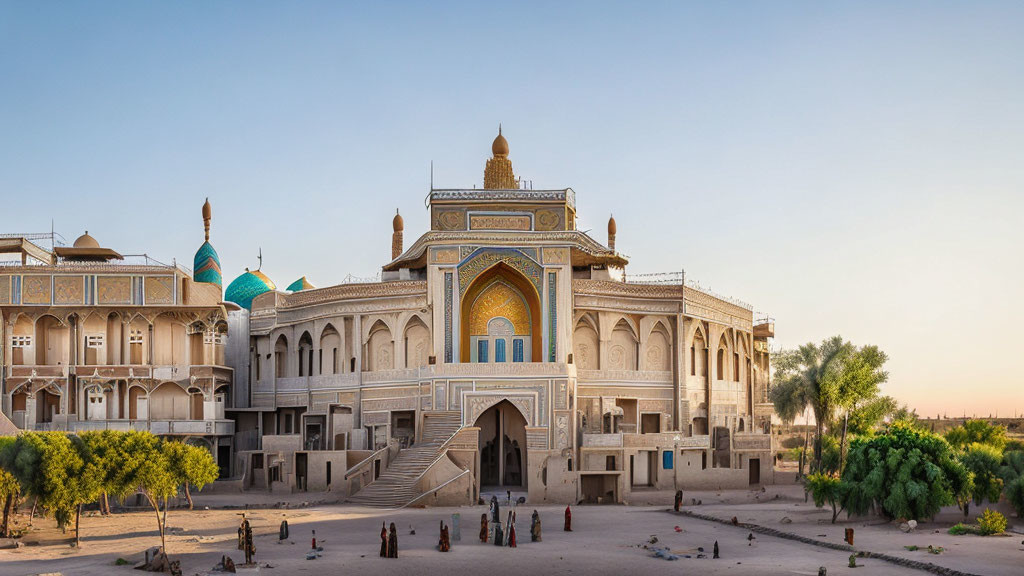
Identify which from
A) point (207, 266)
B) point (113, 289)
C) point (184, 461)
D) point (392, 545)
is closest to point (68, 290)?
point (113, 289)

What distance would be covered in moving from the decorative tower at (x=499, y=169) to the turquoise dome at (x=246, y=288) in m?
15.3

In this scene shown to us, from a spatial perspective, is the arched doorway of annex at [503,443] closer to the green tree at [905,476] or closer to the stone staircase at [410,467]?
the stone staircase at [410,467]

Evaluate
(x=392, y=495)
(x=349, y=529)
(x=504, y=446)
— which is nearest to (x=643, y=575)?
(x=349, y=529)

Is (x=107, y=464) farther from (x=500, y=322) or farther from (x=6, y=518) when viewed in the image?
(x=500, y=322)

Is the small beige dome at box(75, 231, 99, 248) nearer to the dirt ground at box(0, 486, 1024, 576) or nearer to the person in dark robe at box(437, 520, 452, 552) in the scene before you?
the dirt ground at box(0, 486, 1024, 576)

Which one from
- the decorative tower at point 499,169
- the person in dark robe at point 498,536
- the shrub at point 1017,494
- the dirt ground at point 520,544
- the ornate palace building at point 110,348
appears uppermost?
the decorative tower at point 499,169

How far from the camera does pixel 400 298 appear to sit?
49750 mm

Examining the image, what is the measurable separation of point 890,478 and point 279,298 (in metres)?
32.2

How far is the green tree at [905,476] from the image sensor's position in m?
34.2

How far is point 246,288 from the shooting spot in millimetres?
63000

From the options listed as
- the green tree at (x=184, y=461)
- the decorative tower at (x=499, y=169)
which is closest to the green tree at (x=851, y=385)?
the decorative tower at (x=499, y=169)

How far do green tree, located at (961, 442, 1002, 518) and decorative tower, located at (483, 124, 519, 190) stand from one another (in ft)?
88.5

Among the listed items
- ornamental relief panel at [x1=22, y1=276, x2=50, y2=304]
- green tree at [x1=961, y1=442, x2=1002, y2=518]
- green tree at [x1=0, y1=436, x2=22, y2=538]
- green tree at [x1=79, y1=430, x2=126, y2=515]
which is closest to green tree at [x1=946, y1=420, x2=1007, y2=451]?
green tree at [x1=961, y1=442, x2=1002, y2=518]

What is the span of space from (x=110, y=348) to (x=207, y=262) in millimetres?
10540
